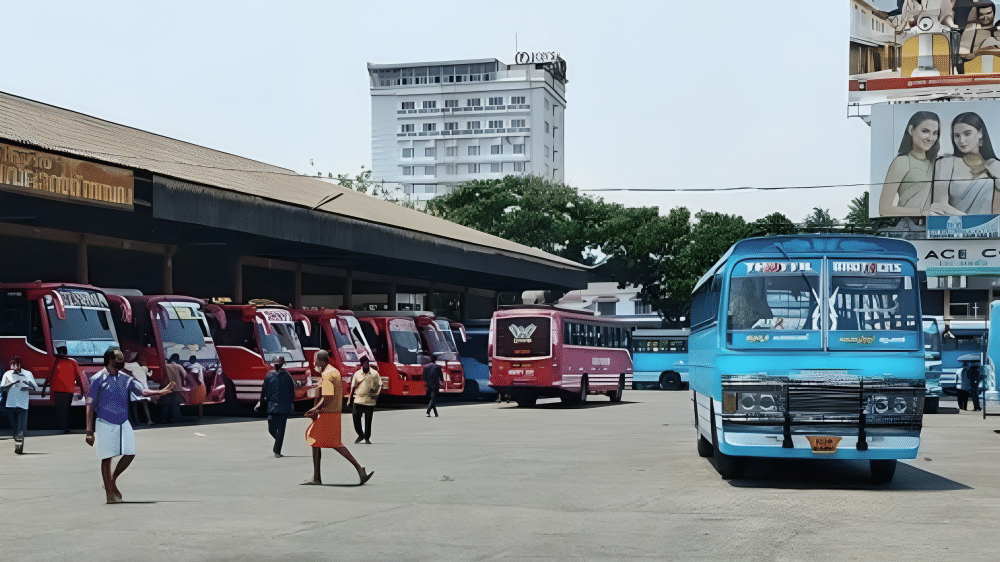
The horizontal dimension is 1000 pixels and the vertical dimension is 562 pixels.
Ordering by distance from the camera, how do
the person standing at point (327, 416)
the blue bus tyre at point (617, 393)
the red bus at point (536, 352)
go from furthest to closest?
the blue bus tyre at point (617, 393) → the red bus at point (536, 352) → the person standing at point (327, 416)

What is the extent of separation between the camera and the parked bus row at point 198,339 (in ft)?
83.5

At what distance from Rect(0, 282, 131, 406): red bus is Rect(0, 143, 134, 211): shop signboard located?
1.99 meters

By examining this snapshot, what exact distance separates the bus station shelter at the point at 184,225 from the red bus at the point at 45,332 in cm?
211

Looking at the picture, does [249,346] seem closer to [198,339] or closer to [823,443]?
[198,339]

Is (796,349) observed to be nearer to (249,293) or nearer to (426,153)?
(249,293)

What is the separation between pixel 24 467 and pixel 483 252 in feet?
102

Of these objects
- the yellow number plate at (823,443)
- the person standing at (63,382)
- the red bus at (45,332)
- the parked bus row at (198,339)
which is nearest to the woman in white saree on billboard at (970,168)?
the parked bus row at (198,339)

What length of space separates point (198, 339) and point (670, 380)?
38139 millimetres

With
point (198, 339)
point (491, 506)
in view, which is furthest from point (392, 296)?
point (491, 506)

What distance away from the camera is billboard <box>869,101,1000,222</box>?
218 feet

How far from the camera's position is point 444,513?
1226 cm

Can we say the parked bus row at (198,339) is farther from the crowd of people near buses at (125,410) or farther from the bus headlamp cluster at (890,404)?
the bus headlamp cluster at (890,404)

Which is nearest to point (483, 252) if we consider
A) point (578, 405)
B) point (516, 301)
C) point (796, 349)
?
point (578, 405)

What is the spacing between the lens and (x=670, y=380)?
6425cm
